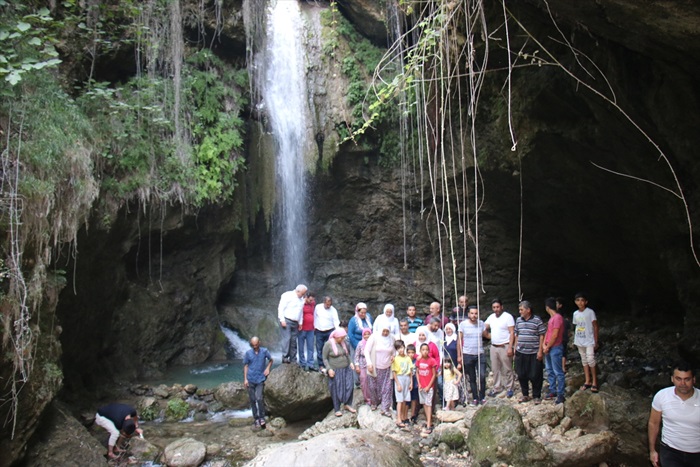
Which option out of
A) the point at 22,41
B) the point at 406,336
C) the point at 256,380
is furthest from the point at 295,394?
the point at 22,41

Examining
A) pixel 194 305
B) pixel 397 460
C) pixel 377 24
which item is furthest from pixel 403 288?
pixel 397 460

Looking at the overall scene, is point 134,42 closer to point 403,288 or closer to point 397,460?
point 403,288

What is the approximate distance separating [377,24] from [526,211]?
6170 mm

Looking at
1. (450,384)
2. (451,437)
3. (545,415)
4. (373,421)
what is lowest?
(373,421)

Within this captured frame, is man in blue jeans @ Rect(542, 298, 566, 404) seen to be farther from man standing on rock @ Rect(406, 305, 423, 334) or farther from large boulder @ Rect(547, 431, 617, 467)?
man standing on rock @ Rect(406, 305, 423, 334)

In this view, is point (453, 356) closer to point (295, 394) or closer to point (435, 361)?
point (435, 361)

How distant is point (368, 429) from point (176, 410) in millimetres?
4732

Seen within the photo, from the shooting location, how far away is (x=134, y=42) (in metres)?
11.3

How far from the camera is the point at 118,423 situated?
7805mm

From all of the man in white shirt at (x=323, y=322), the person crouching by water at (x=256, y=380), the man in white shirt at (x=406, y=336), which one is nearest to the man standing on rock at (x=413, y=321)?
the man in white shirt at (x=406, y=336)

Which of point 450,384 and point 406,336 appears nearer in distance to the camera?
point 450,384

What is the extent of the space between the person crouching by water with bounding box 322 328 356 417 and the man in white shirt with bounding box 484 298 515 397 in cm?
220

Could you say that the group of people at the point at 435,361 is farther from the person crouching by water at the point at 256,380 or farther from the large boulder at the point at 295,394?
the large boulder at the point at 295,394

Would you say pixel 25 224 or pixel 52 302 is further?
pixel 52 302
